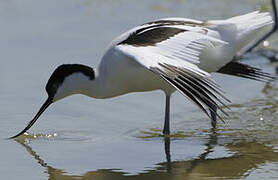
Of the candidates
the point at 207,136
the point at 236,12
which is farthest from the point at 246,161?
the point at 236,12

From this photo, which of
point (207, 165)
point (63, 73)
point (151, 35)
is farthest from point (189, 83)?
point (63, 73)

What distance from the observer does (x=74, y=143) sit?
18.4 feet

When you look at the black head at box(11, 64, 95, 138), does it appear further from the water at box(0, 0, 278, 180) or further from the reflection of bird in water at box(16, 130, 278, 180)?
the reflection of bird in water at box(16, 130, 278, 180)

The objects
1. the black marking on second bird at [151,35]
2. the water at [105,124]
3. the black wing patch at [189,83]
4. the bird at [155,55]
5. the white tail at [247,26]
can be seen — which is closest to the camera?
the black wing patch at [189,83]

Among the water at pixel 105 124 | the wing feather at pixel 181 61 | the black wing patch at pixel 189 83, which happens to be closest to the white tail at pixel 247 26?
the wing feather at pixel 181 61

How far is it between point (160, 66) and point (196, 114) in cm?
148

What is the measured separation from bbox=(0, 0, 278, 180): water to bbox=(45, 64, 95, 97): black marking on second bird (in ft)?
1.17

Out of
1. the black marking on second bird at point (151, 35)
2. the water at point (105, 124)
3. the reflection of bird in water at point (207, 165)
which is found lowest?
the reflection of bird in water at point (207, 165)

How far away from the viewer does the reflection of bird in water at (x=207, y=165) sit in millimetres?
4957

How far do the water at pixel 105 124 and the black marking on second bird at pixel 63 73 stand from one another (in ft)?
1.17

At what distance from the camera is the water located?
16.7 ft

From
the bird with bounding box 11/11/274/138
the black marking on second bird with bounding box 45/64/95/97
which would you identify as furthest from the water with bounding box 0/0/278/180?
the black marking on second bird with bounding box 45/64/95/97

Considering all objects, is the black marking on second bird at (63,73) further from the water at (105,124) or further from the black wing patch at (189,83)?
the black wing patch at (189,83)

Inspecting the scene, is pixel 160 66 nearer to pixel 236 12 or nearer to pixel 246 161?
pixel 246 161
